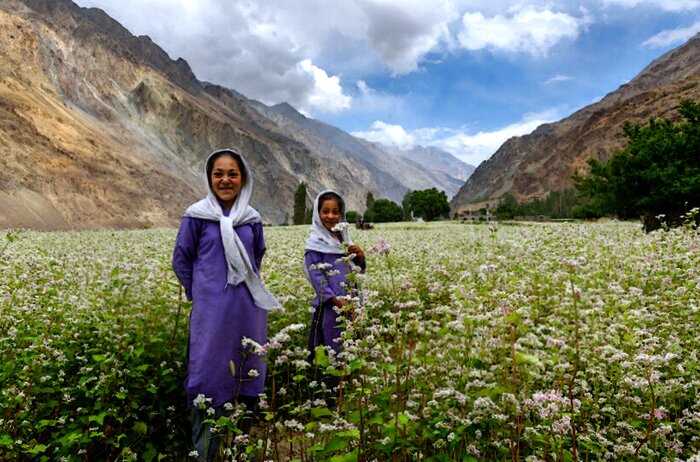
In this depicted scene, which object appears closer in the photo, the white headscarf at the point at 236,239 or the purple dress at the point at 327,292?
the white headscarf at the point at 236,239

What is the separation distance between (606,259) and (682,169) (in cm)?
1372

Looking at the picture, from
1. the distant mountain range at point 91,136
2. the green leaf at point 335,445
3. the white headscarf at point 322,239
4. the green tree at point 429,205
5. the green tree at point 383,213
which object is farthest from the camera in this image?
the green tree at point 383,213

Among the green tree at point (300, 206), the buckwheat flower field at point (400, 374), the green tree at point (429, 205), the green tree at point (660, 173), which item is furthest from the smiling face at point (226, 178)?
the green tree at point (429, 205)

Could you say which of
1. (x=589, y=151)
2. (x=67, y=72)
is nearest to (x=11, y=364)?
(x=67, y=72)

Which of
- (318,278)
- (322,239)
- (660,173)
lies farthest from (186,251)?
(660,173)

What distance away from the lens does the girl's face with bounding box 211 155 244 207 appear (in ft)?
14.7

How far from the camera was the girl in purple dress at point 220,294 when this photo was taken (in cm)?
403

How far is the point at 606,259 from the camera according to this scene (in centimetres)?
809

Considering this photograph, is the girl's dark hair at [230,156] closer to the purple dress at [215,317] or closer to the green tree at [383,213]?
the purple dress at [215,317]

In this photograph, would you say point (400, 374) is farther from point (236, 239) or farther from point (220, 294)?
point (236, 239)

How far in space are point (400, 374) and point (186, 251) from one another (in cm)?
226

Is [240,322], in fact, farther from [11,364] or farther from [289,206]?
[289,206]

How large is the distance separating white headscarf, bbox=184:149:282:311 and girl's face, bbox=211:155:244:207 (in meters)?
0.06

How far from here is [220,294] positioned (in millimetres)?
4176
